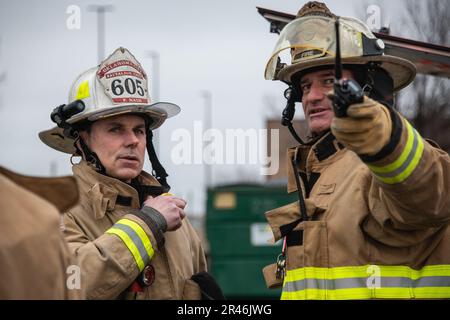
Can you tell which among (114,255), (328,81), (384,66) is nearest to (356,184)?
(328,81)

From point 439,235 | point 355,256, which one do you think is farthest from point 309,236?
point 439,235

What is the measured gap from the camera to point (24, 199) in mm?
1926

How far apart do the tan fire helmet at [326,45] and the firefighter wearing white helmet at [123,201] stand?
875 mm

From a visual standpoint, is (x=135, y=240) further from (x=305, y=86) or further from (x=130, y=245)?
(x=305, y=86)

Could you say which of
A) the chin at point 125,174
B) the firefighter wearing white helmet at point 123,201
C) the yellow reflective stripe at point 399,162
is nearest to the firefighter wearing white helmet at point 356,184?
the yellow reflective stripe at point 399,162

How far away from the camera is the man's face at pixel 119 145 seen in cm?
437

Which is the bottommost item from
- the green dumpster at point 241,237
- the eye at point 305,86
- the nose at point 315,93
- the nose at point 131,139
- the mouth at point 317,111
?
the green dumpster at point 241,237

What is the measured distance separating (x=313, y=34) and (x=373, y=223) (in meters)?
1.07

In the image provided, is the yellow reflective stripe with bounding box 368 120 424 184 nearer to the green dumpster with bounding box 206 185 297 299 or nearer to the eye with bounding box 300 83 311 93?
the eye with bounding box 300 83 311 93

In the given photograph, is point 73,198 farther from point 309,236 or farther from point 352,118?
point 309,236

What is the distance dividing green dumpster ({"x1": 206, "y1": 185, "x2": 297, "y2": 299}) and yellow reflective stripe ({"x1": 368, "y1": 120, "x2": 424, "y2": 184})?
9284mm

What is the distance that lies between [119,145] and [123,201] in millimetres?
340

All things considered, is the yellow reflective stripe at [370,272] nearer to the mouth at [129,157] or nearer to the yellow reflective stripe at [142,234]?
the yellow reflective stripe at [142,234]

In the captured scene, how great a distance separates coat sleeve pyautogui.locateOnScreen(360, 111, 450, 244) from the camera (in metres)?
2.99
